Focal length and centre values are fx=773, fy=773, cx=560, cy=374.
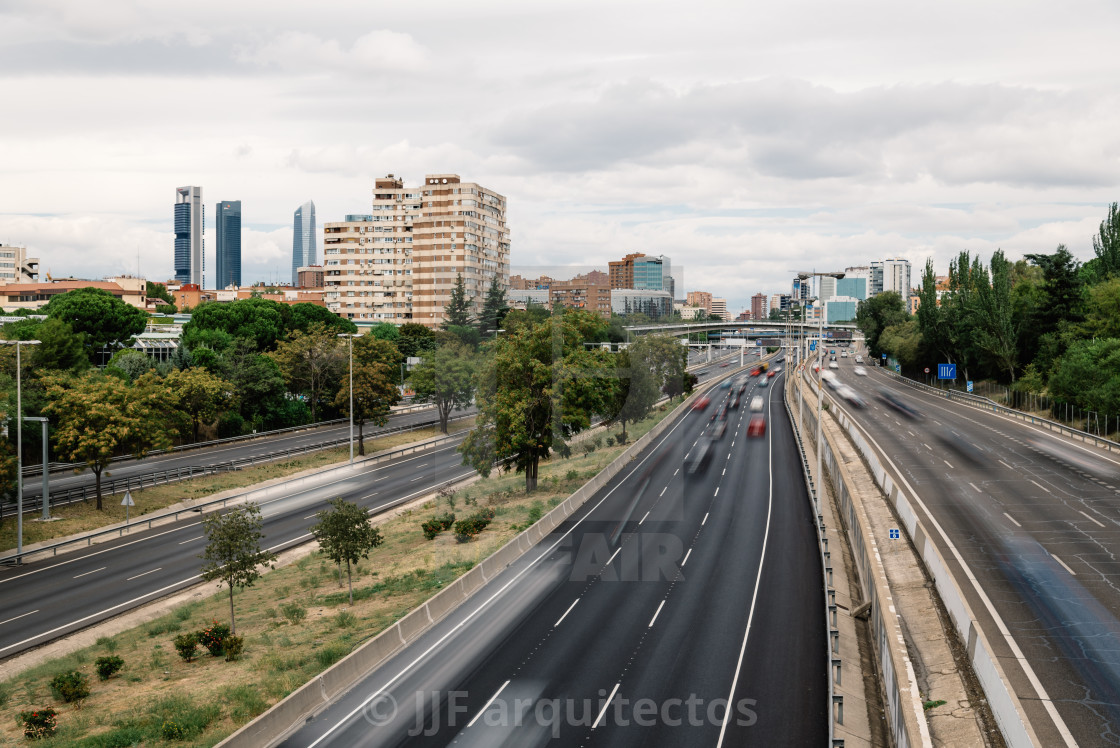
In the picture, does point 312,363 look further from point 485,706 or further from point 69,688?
point 485,706

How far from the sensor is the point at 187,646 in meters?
24.7

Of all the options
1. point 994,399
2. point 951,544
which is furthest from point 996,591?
point 994,399

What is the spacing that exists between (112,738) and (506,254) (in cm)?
14058

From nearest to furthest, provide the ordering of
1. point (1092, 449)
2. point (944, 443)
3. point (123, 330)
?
1. point (1092, 449)
2. point (944, 443)
3. point (123, 330)

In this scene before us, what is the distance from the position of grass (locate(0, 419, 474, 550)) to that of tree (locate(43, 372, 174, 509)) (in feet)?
5.32

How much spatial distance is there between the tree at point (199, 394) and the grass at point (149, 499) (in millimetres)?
8291

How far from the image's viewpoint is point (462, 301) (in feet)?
376

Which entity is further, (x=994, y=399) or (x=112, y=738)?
(x=994, y=399)

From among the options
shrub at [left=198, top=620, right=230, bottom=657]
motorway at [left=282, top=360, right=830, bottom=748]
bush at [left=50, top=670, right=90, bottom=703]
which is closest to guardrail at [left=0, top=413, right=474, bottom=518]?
shrub at [left=198, top=620, right=230, bottom=657]

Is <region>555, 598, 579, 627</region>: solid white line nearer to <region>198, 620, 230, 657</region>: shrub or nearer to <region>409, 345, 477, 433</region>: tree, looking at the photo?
<region>198, 620, 230, 657</region>: shrub

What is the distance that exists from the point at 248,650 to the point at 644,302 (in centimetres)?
13920

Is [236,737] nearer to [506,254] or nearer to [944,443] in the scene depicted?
[944,443]

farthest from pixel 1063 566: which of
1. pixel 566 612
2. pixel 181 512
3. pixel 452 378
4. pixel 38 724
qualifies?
pixel 452 378

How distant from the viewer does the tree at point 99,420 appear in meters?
45.8
